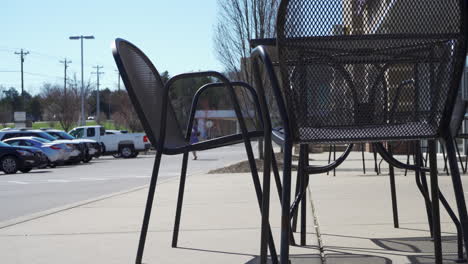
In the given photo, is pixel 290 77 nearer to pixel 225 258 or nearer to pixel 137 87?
pixel 137 87

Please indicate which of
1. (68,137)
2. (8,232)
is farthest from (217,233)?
(68,137)

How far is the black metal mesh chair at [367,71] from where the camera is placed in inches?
107

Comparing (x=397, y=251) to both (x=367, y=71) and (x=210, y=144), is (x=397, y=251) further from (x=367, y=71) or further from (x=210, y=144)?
(x=367, y=71)

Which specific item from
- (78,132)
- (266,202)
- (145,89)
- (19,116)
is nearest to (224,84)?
(145,89)

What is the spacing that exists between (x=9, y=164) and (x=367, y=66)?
71.3ft

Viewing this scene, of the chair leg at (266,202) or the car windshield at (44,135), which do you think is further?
the car windshield at (44,135)

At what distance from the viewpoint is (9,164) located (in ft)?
76.0

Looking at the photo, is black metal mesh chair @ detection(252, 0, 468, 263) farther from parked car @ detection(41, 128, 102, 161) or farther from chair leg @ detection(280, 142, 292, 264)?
parked car @ detection(41, 128, 102, 161)

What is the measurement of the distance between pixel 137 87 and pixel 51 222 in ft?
8.82

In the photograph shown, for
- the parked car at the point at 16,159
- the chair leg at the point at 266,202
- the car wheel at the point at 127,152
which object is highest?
the chair leg at the point at 266,202

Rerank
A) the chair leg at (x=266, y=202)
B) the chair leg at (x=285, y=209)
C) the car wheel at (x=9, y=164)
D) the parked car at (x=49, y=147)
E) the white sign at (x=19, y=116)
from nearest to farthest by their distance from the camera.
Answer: the chair leg at (x=285, y=209) < the chair leg at (x=266, y=202) < the car wheel at (x=9, y=164) < the parked car at (x=49, y=147) < the white sign at (x=19, y=116)

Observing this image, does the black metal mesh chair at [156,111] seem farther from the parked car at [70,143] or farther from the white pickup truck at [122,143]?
the white pickup truck at [122,143]

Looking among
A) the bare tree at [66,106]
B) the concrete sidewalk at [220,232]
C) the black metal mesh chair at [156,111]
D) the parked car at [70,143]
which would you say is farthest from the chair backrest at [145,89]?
the bare tree at [66,106]

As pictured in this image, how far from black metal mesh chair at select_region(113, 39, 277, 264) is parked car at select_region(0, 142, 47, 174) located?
1989cm
